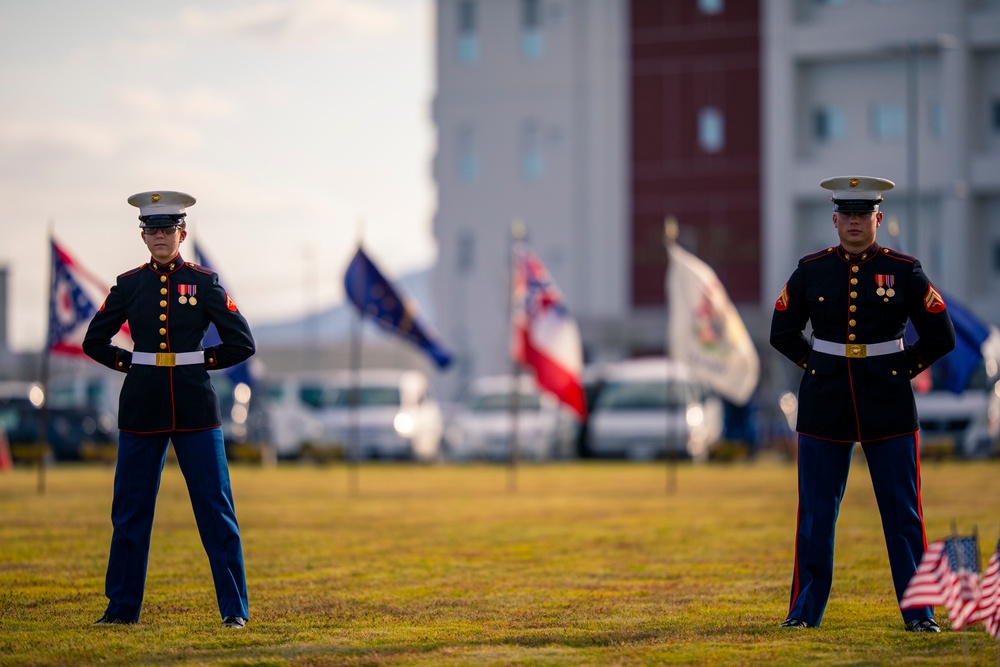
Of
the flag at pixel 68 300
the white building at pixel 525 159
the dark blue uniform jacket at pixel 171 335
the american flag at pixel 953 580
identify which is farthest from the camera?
the white building at pixel 525 159

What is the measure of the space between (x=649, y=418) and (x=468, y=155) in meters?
30.3

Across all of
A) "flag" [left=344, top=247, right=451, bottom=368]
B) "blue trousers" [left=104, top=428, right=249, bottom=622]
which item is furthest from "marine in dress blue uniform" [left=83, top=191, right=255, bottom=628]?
"flag" [left=344, top=247, right=451, bottom=368]

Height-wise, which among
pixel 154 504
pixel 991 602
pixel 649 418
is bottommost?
pixel 649 418

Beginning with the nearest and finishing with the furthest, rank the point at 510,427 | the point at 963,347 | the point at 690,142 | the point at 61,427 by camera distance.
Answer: the point at 963,347, the point at 61,427, the point at 510,427, the point at 690,142

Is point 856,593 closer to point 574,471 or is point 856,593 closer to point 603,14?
point 574,471

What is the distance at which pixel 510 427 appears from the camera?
119 feet

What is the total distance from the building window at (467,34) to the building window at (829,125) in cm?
1285

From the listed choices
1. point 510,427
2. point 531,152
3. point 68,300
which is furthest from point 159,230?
point 531,152

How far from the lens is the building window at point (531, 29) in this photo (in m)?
62.8

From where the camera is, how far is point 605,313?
61.0 metres

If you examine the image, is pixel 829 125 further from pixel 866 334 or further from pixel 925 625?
pixel 925 625

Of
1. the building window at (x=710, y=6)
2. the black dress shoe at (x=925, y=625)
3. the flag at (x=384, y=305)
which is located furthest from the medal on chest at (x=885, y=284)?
the building window at (x=710, y=6)

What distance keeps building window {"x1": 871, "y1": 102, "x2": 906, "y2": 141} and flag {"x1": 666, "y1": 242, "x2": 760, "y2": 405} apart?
3645 centimetres

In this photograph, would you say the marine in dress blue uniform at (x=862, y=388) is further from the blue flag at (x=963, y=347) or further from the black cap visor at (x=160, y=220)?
the blue flag at (x=963, y=347)
